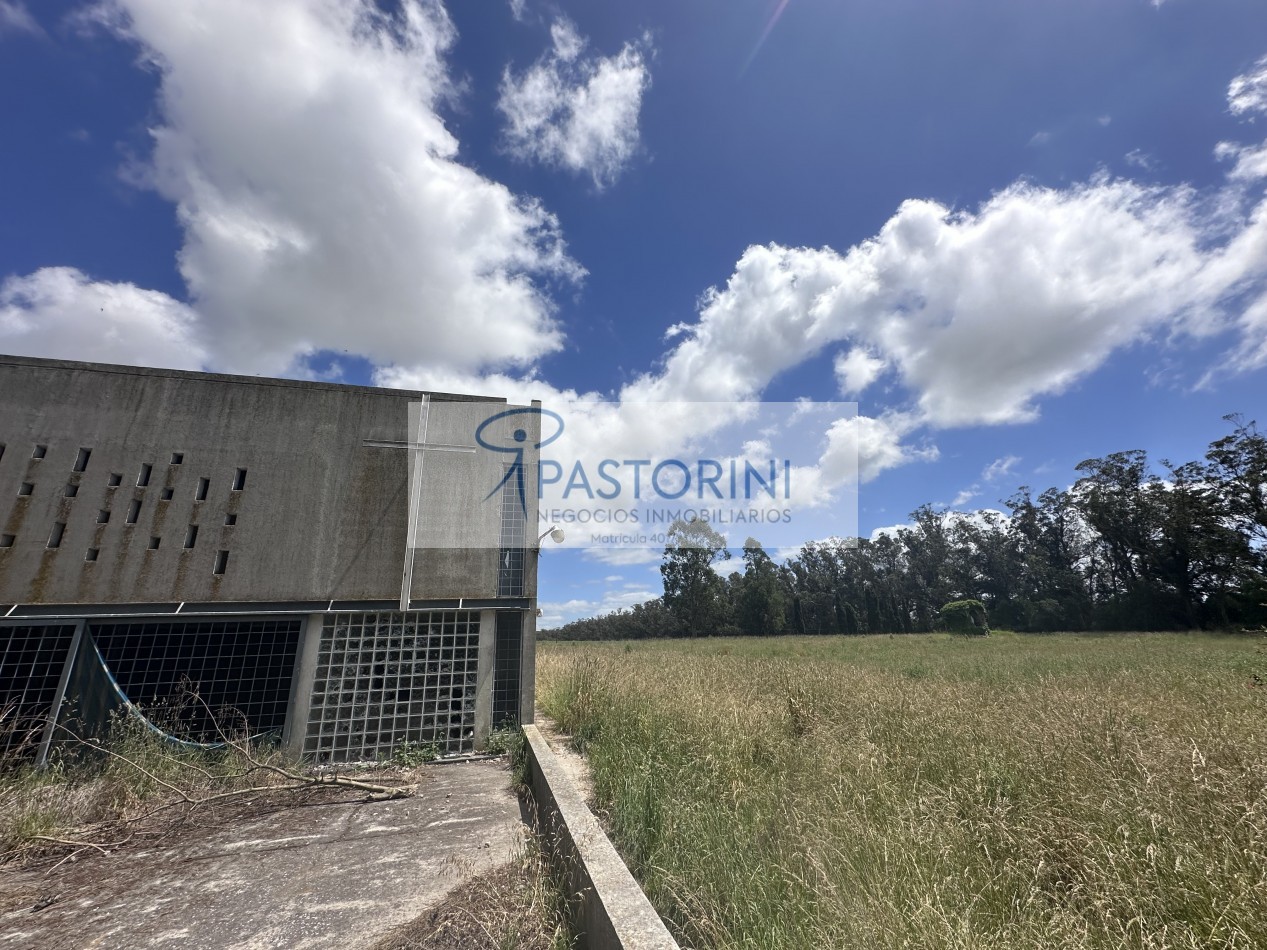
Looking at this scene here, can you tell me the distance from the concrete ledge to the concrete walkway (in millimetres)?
628

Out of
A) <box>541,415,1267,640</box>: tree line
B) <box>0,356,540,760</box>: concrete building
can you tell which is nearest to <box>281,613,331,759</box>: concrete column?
<box>0,356,540,760</box>: concrete building

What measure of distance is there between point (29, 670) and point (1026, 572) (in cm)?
6491

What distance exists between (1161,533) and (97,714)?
5528cm

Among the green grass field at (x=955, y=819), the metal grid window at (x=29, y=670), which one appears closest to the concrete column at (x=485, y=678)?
the green grass field at (x=955, y=819)

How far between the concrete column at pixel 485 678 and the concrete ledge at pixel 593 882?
305 cm

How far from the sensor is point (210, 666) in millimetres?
8336

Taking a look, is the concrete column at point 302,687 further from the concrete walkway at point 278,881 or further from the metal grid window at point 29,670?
the metal grid window at point 29,670

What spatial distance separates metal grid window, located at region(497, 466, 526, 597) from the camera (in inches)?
317

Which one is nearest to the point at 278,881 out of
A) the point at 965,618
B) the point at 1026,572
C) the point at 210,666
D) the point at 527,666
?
the point at 527,666

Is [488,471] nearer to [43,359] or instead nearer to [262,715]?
[262,715]

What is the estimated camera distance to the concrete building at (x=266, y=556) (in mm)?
7000

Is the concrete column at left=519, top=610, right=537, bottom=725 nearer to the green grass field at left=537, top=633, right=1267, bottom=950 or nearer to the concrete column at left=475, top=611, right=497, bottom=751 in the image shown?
the concrete column at left=475, top=611, right=497, bottom=751

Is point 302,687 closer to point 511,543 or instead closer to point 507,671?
point 507,671

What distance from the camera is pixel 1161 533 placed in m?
37.0
